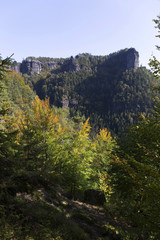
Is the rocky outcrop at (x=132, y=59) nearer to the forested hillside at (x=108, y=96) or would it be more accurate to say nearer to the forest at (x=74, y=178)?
the forested hillside at (x=108, y=96)

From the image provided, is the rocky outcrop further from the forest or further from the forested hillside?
the forest

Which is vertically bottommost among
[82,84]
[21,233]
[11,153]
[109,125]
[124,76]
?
[109,125]

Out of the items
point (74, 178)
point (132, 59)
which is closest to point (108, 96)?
point (132, 59)

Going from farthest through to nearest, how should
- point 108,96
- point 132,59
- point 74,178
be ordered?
point 132,59, point 108,96, point 74,178

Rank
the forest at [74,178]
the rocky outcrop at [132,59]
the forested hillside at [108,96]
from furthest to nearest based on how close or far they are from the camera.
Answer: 1. the rocky outcrop at [132,59]
2. the forested hillside at [108,96]
3. the forest at [74,178]

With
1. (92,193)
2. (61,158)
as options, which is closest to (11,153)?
(61,158)

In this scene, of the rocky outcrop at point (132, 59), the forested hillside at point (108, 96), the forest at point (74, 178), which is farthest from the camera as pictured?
the rocky outcrop at point (132, 59)

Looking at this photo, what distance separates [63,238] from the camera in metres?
6.32

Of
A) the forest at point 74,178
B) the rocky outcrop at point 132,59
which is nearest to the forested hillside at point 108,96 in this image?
the rocky outcrop at point 132,59

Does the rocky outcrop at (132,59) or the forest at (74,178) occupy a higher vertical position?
the rocky outcrop at (132,59)

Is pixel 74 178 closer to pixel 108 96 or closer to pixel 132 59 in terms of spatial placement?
pixel 108 96

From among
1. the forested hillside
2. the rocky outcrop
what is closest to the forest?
the forested hillside

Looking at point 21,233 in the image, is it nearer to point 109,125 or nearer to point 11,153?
point 11,153

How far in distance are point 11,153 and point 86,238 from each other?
511 cm
